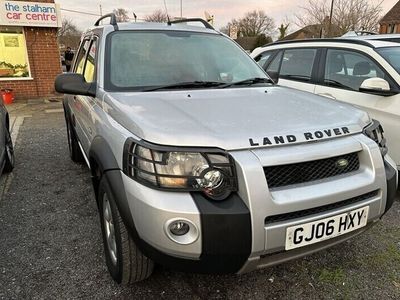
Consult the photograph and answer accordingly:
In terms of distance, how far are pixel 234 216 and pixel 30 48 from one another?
36.1 ft

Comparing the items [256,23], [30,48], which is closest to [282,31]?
[256,23]

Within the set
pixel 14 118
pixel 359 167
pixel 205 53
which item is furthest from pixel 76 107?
pixel 14 118

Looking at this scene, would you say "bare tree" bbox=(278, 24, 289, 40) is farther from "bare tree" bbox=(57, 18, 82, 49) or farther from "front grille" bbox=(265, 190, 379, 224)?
"front grille" bbox=(265, 190, 379, 224)

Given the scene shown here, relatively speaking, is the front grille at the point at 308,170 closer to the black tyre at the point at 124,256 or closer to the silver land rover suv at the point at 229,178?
the silver land rover suv at the point at 229,178

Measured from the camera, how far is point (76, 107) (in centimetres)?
395

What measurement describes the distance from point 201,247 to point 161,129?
0.65 m

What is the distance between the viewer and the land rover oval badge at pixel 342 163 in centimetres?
213

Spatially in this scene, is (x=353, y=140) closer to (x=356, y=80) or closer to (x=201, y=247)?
(x=201, y=247)

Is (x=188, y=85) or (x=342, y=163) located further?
(x=188, y=85)

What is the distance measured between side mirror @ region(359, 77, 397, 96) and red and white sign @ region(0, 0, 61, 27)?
9702 millimetres

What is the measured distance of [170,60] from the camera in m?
3.05

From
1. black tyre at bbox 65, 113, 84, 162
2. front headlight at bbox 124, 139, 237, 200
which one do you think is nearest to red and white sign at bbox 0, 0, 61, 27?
black tyre at bbox 65, 113, 84, 162

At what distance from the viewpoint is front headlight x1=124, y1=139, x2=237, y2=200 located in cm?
185

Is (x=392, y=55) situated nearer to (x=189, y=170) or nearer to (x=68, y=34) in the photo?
(x=189, y=170)
